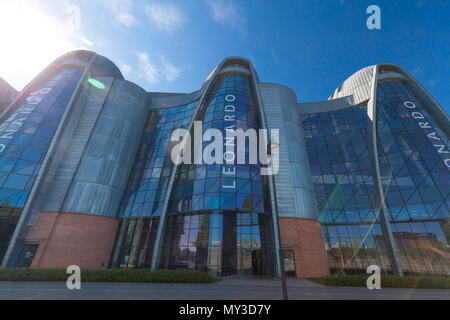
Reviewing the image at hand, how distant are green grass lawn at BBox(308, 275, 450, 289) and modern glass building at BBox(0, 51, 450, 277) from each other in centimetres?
437

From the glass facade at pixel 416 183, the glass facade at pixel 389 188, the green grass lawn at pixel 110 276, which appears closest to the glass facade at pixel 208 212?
the green grass lawn at pixel 110 276

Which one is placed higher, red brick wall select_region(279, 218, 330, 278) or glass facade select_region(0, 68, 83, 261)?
glass facade select_region(0, 68, 83, 261)

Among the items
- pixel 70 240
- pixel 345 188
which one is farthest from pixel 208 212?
pixel 345 188

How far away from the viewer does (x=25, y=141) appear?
21203 mm

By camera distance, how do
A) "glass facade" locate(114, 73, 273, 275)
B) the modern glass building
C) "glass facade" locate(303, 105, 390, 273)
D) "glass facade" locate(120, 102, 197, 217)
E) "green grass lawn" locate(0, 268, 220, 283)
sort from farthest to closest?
"glass facade" locate(120, 102, 197, 217) < "glass facade" locate(303, 105, 390, 273) < the modern glass building < "glass facade" locate(114, 73, 273, 275) < "green grass lawn" locate(0, 268, 220, 283)

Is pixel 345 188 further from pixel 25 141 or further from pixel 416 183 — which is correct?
pixel 25 141

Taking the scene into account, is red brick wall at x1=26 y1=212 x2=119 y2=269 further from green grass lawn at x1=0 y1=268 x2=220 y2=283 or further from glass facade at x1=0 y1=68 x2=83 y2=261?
green grass lawn at x1=0 y1=268 x2=220 y2=283

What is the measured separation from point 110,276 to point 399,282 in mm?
21626

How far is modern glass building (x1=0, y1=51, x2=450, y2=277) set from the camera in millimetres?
18547

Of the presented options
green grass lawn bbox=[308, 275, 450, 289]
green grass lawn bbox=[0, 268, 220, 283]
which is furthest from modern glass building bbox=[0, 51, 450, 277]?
green grass lawn bbox=[308, 275, 450, 289]

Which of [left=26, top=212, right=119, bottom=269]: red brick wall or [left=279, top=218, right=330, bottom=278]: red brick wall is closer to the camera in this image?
[left=26, top=212, right=119, bottom=269]: red brick wall

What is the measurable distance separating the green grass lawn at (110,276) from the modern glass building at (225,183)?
3514 mm

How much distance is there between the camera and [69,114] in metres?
24.2

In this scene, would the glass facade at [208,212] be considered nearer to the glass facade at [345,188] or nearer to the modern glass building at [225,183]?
the modern glass building at [225,183]
